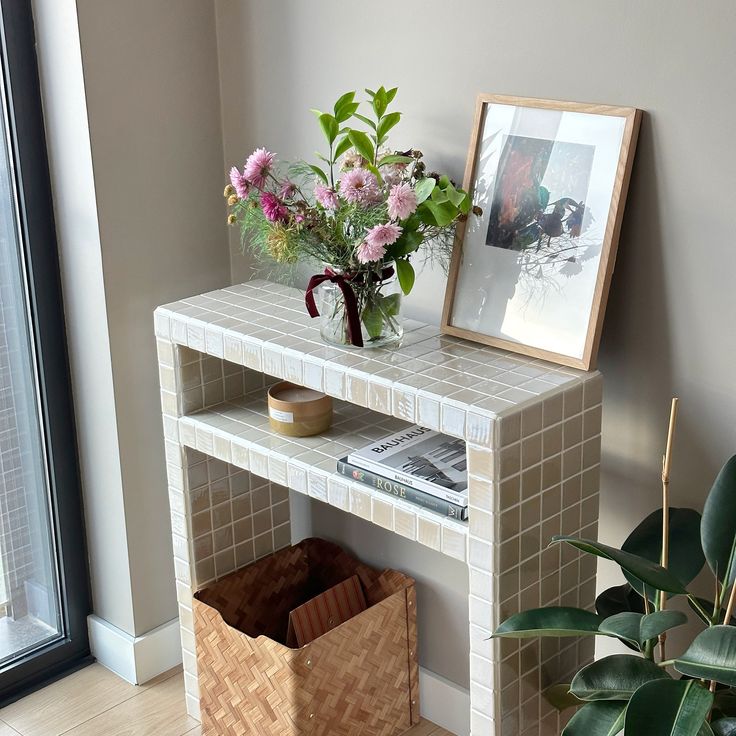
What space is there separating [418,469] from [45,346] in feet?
3.19

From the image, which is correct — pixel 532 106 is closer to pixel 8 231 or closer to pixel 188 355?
pixel 188 355

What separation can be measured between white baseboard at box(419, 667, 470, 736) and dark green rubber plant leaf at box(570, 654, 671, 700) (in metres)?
0.79

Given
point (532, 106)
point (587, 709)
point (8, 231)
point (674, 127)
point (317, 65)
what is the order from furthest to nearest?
point (8, 231)
point (317, 65)
point (532, 106)
point (674, 127)
point (587, 709)

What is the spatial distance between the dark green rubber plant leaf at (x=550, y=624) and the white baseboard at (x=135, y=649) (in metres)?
1.16

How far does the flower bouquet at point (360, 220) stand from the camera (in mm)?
1799

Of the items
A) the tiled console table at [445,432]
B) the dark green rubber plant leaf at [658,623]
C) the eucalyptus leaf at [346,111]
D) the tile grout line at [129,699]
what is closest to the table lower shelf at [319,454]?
the tiled console table at [445,432]

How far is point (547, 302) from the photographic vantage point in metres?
1.82

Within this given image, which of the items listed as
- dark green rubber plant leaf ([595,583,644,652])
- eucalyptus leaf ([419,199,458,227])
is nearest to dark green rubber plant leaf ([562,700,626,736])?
dark green rubber plant leaf ([595,583,644,652])

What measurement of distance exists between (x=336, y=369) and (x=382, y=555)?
677mm

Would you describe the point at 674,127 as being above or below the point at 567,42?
below

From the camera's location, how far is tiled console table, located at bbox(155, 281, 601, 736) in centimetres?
171

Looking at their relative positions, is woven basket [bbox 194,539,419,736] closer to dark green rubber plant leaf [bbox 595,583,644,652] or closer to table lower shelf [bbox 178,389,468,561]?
table lower shelf [bbox 178,389,468,561]

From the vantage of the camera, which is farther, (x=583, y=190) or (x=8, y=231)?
(x=8, y=231)

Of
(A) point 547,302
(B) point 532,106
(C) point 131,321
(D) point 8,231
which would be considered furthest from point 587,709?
(D) point 8,231
